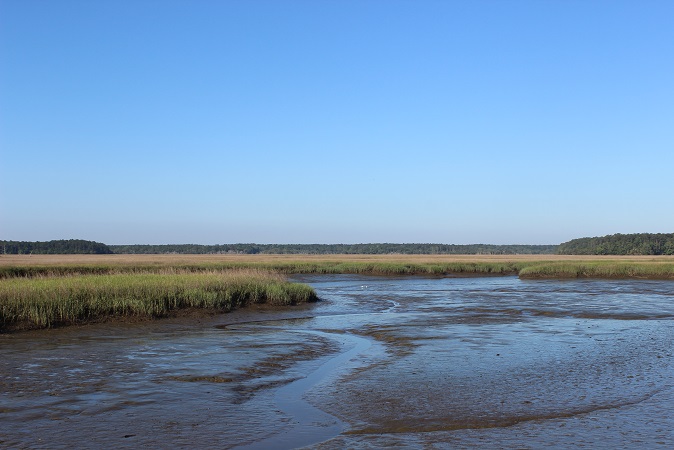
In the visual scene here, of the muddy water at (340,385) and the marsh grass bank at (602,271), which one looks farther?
the marsh grass bank at (602,271)

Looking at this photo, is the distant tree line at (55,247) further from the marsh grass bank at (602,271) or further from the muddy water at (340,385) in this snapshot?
the muddy water at (340,385)

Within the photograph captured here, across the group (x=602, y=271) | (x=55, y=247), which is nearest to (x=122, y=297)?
(x=602, y=271)

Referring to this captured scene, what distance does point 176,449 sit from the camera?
7.84 meters

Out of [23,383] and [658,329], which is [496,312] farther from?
[23,383]

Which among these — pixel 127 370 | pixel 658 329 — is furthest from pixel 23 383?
pixel 658 329

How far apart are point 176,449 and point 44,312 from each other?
13242mm

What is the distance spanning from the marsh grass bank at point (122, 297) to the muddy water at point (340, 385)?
108 cm

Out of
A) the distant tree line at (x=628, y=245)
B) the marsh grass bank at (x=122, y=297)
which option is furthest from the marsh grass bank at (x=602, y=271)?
the distant tree line at (x=628, y=245)

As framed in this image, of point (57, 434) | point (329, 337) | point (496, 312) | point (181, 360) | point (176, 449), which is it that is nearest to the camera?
point (176, 449)

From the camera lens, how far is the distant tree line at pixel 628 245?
455 ft

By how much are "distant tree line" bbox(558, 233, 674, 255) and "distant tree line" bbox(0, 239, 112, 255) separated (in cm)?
13044

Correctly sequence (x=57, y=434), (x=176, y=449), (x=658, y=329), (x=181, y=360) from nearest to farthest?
(x=176, y=449) < (x=57, y=434) < (x=181, y=360) < (x=658, y=329)

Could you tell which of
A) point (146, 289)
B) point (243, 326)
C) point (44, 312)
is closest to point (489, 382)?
point (243, 326)

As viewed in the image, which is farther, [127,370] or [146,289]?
[146,289]
